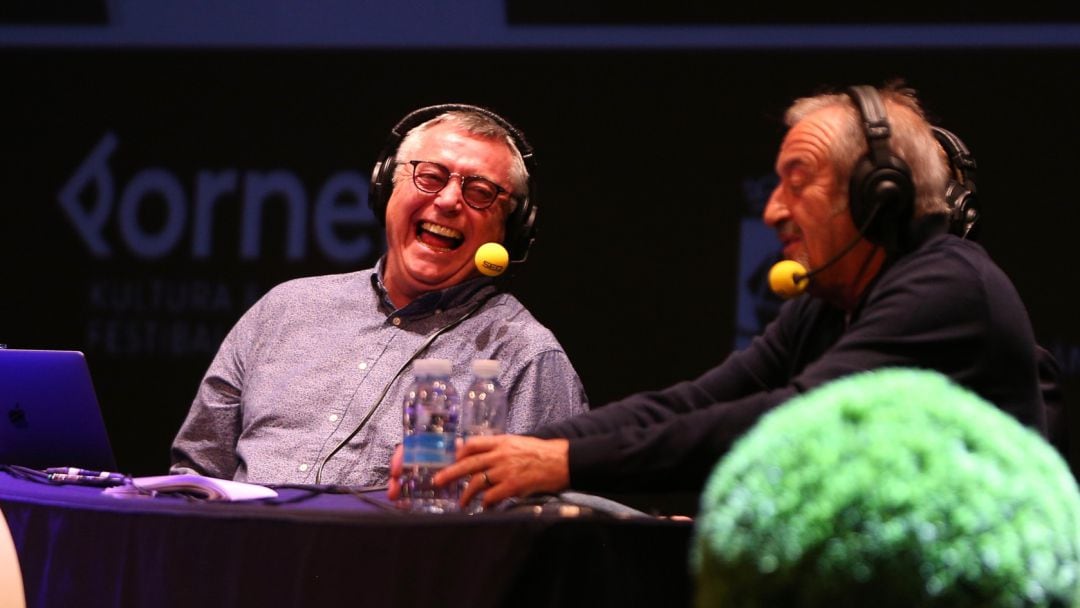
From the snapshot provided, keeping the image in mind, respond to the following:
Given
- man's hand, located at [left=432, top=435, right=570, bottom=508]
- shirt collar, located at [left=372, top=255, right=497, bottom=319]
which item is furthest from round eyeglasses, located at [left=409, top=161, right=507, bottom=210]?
man's hand, located at [left=432, top=435, right=570, bottom=508]

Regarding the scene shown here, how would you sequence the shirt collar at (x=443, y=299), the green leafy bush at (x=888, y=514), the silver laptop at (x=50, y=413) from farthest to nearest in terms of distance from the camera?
the shirt collar at (x=443, y=299) < the silver laptop at (x=50, y=413) < the green leafy bush at (x=888, y=514)

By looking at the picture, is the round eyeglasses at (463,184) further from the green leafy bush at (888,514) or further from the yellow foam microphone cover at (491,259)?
the green leafy bush at (888,514)

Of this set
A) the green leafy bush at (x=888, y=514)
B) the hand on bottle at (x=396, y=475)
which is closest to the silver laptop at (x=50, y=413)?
the hand on bottle at (x=396, y=475)

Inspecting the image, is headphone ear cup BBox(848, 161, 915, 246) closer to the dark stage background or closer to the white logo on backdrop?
the dark stage background

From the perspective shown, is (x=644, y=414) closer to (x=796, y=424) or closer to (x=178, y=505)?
(x=178, y=505)

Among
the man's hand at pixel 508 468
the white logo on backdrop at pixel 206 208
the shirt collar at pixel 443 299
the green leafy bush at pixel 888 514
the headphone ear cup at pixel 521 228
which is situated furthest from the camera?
the white logo on backdrop at pixel 206 208

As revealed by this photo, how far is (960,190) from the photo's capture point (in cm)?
251

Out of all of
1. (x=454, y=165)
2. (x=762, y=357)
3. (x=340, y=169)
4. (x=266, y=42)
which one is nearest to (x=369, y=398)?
(x=454, y=165)

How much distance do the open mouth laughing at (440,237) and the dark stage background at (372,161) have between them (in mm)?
882

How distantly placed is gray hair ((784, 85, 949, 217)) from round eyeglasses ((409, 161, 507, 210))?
92cm

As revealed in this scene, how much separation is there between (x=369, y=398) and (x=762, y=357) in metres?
0.78

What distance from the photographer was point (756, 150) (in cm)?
355

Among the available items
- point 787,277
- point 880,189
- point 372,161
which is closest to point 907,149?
point 880,189

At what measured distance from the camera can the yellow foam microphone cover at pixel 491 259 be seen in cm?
255
